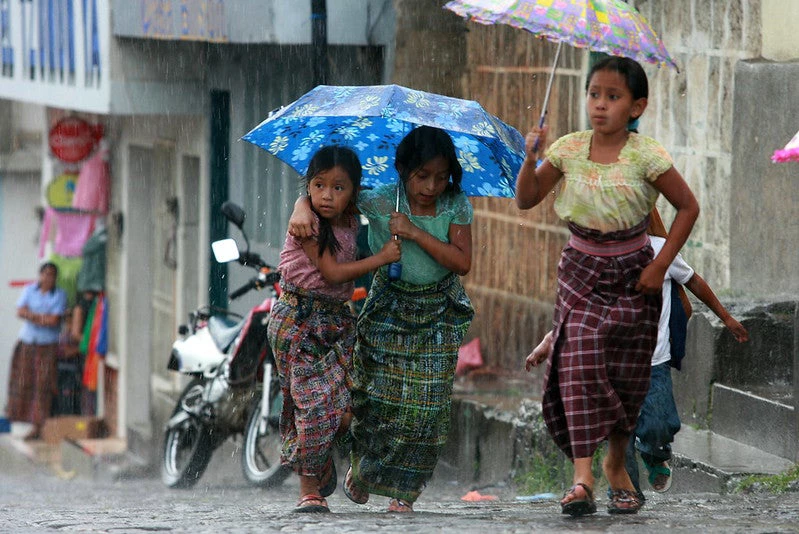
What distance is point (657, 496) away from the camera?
665 centimetres

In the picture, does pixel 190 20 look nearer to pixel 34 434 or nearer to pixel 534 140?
pixel 34 434

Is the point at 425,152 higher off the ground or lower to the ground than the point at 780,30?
lower

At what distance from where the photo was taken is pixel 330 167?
5.43 m

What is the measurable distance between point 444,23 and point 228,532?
7.10 metres

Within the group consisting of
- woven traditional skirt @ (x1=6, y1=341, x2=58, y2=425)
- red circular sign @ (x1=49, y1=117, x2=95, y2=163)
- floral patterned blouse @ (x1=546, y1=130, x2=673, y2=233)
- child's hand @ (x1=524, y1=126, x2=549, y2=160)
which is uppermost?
red circular sign @ (x1=49, y1=117, x2=95, y2=163)

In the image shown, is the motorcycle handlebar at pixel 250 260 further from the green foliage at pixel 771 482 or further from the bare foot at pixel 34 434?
the bare foot at pixel 34 434

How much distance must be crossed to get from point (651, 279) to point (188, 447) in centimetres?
542

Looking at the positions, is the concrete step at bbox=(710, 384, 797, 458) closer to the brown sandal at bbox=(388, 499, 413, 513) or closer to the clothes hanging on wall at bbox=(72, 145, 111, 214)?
the brown sandal at bbox=(388, 499, 413, 513)

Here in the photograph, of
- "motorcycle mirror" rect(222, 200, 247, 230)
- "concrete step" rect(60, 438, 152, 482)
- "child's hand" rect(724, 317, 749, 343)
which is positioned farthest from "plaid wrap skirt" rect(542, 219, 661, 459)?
"concrete step" rect(60, 438, 152, 482)

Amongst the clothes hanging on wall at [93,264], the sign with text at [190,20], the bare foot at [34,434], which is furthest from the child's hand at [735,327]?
the clothes hanging on wall at [93,264]

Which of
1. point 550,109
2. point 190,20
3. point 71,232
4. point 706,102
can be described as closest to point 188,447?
point 550,109

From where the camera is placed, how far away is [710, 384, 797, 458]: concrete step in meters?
6.74

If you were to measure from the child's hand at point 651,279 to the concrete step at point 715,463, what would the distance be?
1.75m

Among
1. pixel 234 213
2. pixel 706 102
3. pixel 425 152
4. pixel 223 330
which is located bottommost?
pixel 223 330
